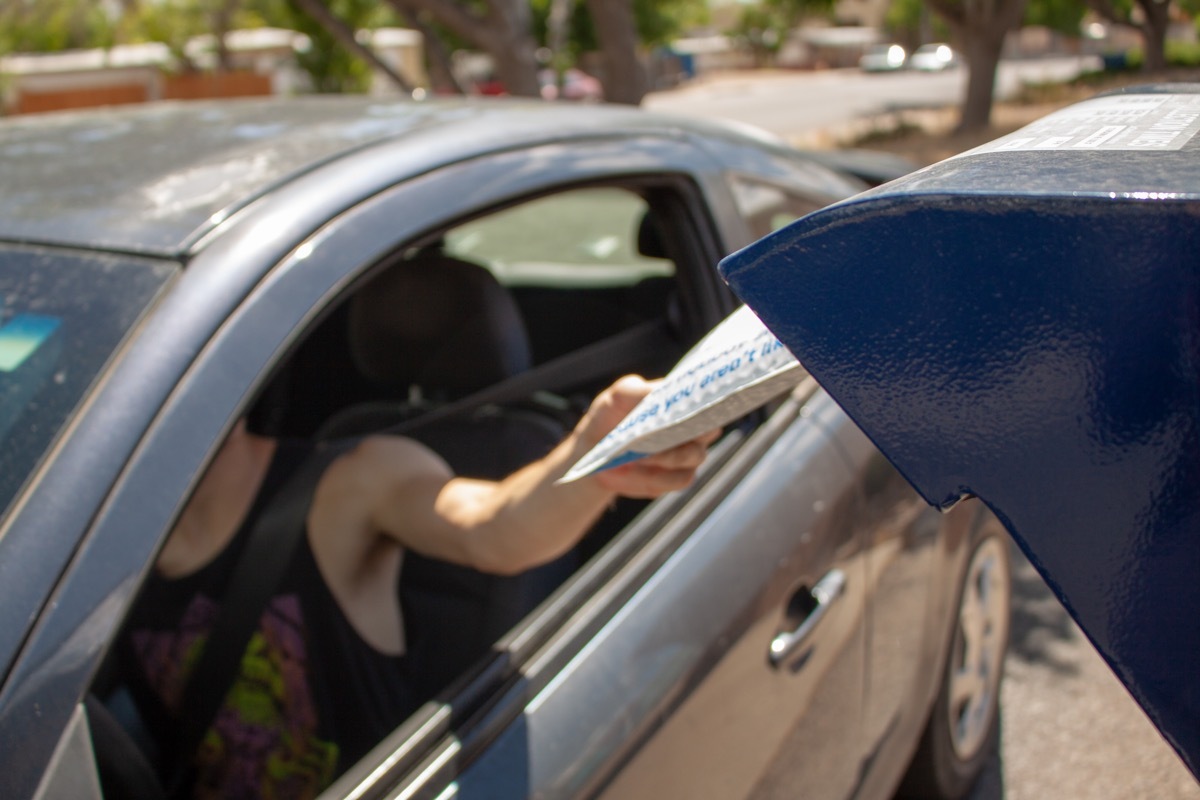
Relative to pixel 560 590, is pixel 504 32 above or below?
above

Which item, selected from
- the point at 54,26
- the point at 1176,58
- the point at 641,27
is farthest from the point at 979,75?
the point at 54,26

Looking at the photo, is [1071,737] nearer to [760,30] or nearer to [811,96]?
[811,96]

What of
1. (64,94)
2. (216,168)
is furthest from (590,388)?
(64,94)

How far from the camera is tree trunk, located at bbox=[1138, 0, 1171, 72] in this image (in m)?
28.0

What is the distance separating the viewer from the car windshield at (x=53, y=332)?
1.26 metres

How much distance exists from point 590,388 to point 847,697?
2.90 feet

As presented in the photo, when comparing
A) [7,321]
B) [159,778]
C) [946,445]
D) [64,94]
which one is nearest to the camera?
[946,445]

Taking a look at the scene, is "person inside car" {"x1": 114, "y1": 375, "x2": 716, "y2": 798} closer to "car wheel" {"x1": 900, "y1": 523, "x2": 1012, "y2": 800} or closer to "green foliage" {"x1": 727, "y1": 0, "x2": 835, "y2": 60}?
"car wheel" {"x1": 900, "y1": 523, "x2": 1012, "y2": 800}

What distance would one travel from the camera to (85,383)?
4.18 feet

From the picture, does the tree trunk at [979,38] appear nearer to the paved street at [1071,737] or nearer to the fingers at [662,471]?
the paved street at [1071,737]

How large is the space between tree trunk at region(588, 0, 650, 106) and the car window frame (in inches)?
319

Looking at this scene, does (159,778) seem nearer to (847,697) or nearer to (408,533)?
(408,533)

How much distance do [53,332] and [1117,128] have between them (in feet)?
3.90

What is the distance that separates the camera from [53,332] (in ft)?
4.49
